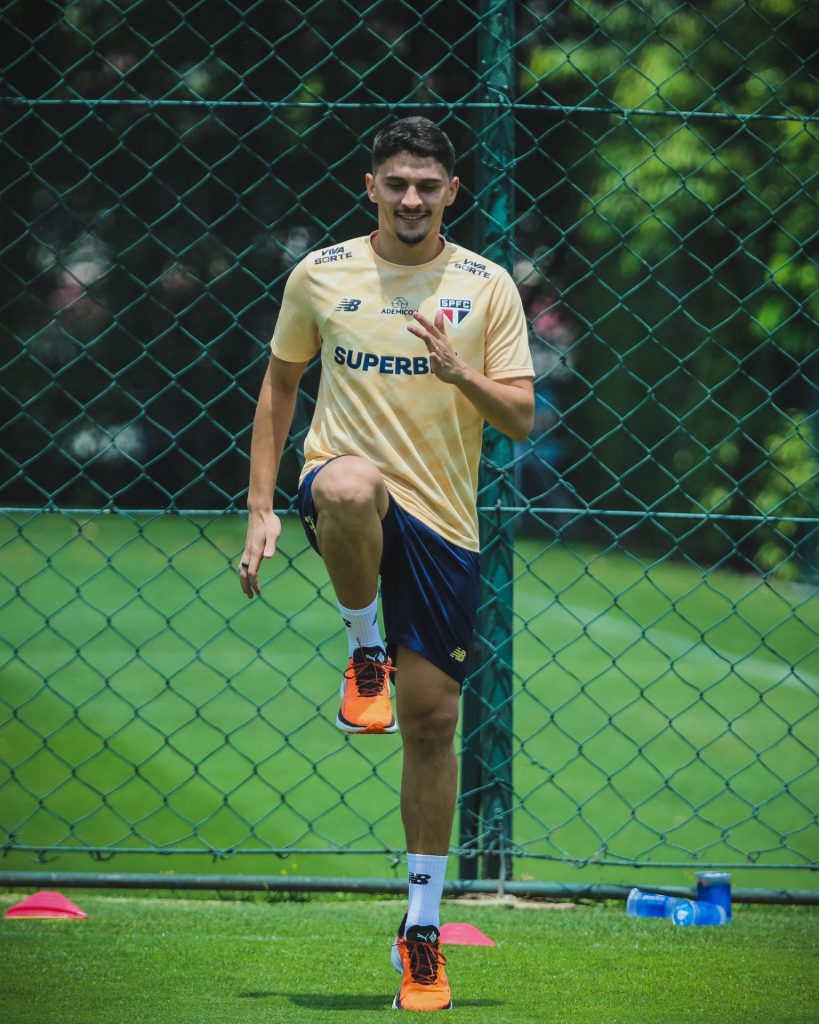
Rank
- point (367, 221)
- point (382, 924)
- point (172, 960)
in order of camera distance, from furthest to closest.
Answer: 1. point (367, 221)
2. point (382, 924)
3. point (172, 960)

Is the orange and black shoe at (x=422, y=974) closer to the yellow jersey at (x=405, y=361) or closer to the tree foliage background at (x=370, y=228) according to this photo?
the yellow jersey at (x=405, y=361)

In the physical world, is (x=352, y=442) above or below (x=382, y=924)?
above

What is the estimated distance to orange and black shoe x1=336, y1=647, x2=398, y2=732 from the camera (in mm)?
2877

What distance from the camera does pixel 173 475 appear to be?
48.2 ft

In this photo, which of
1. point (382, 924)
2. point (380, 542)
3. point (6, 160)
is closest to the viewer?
point (380, 542)

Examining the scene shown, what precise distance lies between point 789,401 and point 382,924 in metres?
10.4

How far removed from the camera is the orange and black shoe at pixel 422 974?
2.77 metres

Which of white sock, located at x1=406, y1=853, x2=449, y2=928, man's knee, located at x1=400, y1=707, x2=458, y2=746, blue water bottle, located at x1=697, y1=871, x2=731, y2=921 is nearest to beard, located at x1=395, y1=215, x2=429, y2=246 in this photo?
man's knee, located at x1=400, y1=707, x2=458, y2=746

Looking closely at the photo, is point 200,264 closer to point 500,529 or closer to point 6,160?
point 6,160

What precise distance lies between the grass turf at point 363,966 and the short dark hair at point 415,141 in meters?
1.83

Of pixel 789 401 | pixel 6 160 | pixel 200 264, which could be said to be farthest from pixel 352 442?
pixel 200 264

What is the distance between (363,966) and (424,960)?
391 mm

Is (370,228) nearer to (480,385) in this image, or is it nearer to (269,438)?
(269,438)

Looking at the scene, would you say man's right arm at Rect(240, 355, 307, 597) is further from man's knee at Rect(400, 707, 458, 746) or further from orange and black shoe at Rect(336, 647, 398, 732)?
man's knee at Rect(400, 707, 458, 746)
